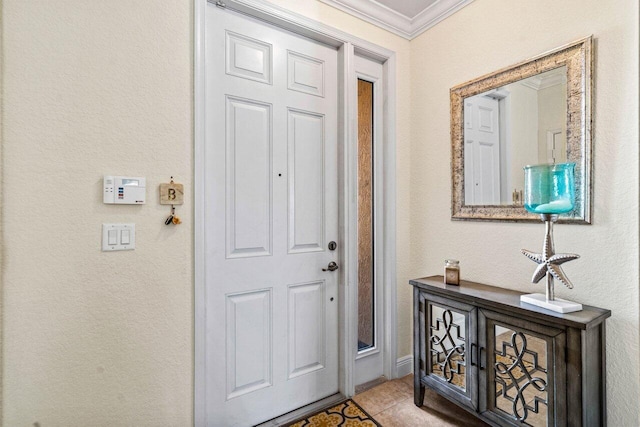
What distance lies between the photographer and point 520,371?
4.46ft

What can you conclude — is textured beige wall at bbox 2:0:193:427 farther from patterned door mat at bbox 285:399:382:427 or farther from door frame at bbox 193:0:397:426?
patterned door mat at bbox 285:399:382:427

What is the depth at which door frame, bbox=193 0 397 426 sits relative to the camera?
142 centimetres

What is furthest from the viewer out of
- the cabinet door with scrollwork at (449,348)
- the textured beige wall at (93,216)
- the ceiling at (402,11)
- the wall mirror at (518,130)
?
the ceiling at (402,11)

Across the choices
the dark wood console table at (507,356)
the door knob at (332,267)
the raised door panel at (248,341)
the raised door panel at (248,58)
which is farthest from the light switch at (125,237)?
the dark wood console table at (507,356)

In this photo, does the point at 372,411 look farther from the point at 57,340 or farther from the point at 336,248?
the point at 57,340

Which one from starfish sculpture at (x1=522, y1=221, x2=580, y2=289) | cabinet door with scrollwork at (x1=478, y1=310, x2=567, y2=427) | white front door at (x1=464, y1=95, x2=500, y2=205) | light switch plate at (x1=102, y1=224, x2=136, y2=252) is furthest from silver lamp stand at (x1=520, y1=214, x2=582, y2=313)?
light switch plate at (x1=102, y1=224, x2=136, y2=252)

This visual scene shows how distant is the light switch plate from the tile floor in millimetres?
1587

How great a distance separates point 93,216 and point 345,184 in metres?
1.29

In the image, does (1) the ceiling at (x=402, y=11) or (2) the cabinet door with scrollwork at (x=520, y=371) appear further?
(1) the ceiling at (x=402, y=11)

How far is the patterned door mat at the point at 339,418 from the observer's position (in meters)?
1.63

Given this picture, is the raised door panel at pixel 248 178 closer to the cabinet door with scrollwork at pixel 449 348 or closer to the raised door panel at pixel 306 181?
the raised door panel at pixel 306 181

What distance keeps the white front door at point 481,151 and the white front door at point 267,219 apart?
0.83 metres

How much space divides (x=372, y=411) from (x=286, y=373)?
554 mm

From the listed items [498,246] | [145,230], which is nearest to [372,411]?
[498,246]
